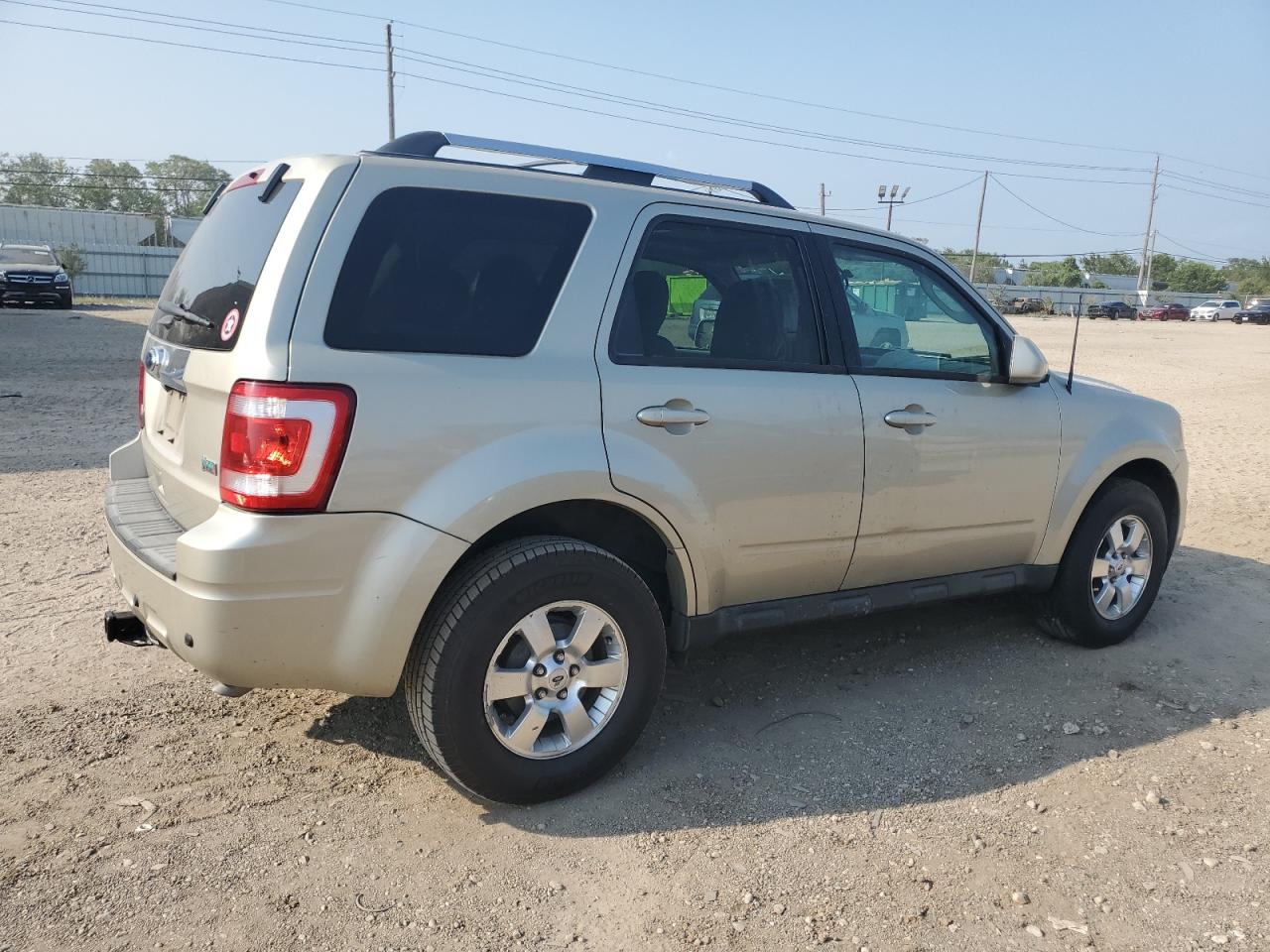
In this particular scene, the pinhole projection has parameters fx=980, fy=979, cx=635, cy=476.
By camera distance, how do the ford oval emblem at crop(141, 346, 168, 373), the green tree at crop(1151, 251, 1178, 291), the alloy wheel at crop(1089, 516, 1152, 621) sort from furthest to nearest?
the green tree at crop(1151, 251, 1178, 291) → the alloy wheel at crop(1089, 516, 1152, 621) → the ford oval emblem at crop(141, 346, 168, 373)

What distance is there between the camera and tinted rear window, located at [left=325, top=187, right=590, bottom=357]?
2828 mm

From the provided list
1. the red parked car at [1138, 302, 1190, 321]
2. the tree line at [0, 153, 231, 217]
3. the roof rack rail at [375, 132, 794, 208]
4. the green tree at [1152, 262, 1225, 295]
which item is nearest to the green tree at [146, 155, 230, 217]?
→ the tree line at [0, 153, 231, 217]

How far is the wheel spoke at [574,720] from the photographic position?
3160 mm

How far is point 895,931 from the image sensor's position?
2654mm

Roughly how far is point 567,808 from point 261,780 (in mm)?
1026

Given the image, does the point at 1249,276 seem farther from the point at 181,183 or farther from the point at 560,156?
the point at 560,156

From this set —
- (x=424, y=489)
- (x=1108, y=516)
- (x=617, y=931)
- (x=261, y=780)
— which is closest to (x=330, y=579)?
(x=424, y=489)

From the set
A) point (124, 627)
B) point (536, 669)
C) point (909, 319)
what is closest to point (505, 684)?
point (536, 669)

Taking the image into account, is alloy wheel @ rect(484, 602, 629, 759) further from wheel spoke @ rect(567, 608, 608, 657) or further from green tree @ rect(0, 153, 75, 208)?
green tree @ rect(0, 153, 75, 208)

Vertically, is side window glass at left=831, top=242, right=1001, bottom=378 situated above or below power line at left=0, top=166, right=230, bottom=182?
below

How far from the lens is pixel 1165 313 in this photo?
6419cm

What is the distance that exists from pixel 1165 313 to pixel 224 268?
71624 mm

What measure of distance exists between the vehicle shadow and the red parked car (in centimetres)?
6730

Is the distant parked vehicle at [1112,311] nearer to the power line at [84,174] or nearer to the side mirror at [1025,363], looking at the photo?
the power line at [84,174]
